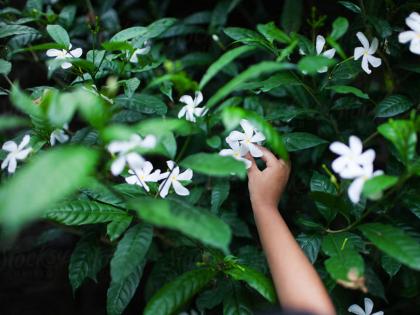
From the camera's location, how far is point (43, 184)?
2.17 ft

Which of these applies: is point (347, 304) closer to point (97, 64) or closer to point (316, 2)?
point (97, 64)

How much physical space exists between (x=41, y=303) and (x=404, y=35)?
1824 mm

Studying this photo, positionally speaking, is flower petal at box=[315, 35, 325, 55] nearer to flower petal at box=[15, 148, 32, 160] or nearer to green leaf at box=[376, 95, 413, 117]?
green leaf at box=[376, 95, 413, 117]

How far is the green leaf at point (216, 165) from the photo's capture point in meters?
0.90

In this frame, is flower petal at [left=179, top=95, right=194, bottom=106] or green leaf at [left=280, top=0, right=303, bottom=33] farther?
green leaf at [left=280, top=0, right=303, bottom=33]

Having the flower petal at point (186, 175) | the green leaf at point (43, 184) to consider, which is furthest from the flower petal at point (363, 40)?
the green leaf at point (43, 184)

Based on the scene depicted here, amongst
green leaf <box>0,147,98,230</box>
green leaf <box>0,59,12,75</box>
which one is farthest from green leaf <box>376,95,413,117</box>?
green leaf <box>0,59,12,75</box>

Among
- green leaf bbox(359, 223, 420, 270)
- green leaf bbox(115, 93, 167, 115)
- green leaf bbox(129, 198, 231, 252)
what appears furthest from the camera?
green leaf bbox(115, 93, 167, 115)

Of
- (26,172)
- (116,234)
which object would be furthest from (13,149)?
(26,172)

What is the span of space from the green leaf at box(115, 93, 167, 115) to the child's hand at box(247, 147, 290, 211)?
35cm

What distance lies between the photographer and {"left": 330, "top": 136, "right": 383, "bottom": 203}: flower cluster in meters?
0.95

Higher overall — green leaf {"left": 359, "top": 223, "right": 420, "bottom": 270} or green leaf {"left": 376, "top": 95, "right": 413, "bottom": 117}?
green leaf {"left": 376, "top": 95, "right": 413, "bottom": 117}

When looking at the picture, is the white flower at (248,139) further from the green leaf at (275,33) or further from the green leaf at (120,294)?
the green leaf at (120,294)

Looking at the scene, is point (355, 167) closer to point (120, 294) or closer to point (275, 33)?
point (275, 33)
